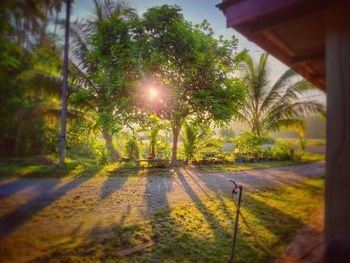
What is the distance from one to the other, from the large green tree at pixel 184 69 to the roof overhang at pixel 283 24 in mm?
6839

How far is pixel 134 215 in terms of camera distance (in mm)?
5047

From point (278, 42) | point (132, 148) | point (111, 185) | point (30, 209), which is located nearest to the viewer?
point (278, 42)

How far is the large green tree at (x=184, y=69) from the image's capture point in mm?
10359

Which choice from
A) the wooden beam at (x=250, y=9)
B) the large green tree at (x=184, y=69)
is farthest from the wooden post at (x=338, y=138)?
the large green tree at (x=184, y=69)

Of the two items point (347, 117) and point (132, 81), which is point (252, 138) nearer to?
point (132, 81)

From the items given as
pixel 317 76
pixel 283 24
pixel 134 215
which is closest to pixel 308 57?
pixel 283 24

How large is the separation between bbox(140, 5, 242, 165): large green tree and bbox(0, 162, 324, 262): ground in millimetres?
3887

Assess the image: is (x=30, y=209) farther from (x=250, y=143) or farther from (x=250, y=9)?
(x=250, y=143)

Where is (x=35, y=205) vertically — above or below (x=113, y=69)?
below

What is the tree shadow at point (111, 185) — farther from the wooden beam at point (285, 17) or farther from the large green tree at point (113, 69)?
the wooden beam at point (285, 17)

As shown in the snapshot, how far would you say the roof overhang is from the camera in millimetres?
2480

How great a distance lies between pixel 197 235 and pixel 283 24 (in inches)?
125

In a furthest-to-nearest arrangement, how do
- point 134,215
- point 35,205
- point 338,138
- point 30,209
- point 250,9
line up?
point 35,205 < point 30,209 < point 134,215 < point 250,9 < point 338,138

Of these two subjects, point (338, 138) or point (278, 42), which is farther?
point (278, 42)
